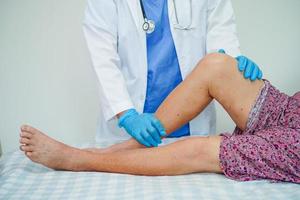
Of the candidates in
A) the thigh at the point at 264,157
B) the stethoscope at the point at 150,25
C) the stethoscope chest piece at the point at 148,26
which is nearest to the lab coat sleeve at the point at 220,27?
the stethoscope at the point at 150,25

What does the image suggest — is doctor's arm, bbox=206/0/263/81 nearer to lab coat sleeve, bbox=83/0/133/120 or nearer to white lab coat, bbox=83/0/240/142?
white lab coat, bbox=83/0/240/142

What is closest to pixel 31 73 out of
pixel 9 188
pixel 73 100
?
pixel 73 100

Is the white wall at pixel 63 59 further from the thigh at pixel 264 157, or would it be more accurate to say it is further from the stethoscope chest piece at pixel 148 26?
the thigh at pixel 264 157

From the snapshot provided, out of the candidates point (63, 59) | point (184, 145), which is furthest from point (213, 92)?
point (63, 59)

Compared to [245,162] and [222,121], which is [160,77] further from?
[222,121]

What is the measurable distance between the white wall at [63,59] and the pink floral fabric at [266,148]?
871 mm

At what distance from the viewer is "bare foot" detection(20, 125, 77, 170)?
109 centimetres

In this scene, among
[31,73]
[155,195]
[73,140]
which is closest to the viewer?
[155,195]

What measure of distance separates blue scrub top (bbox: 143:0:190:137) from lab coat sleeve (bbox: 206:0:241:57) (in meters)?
0.17

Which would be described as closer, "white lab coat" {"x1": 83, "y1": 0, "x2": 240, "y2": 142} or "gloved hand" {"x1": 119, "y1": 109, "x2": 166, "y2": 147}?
"gloved hand" {"x1": 119, "y1": 109, "x2": 166, "y2": 147}

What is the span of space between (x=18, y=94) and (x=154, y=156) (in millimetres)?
1061

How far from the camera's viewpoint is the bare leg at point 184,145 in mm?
1041

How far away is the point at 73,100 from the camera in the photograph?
1.87 meters

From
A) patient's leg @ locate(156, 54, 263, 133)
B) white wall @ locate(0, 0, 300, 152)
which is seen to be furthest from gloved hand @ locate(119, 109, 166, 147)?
white wall @ locate(0, 0, 300, 152)
